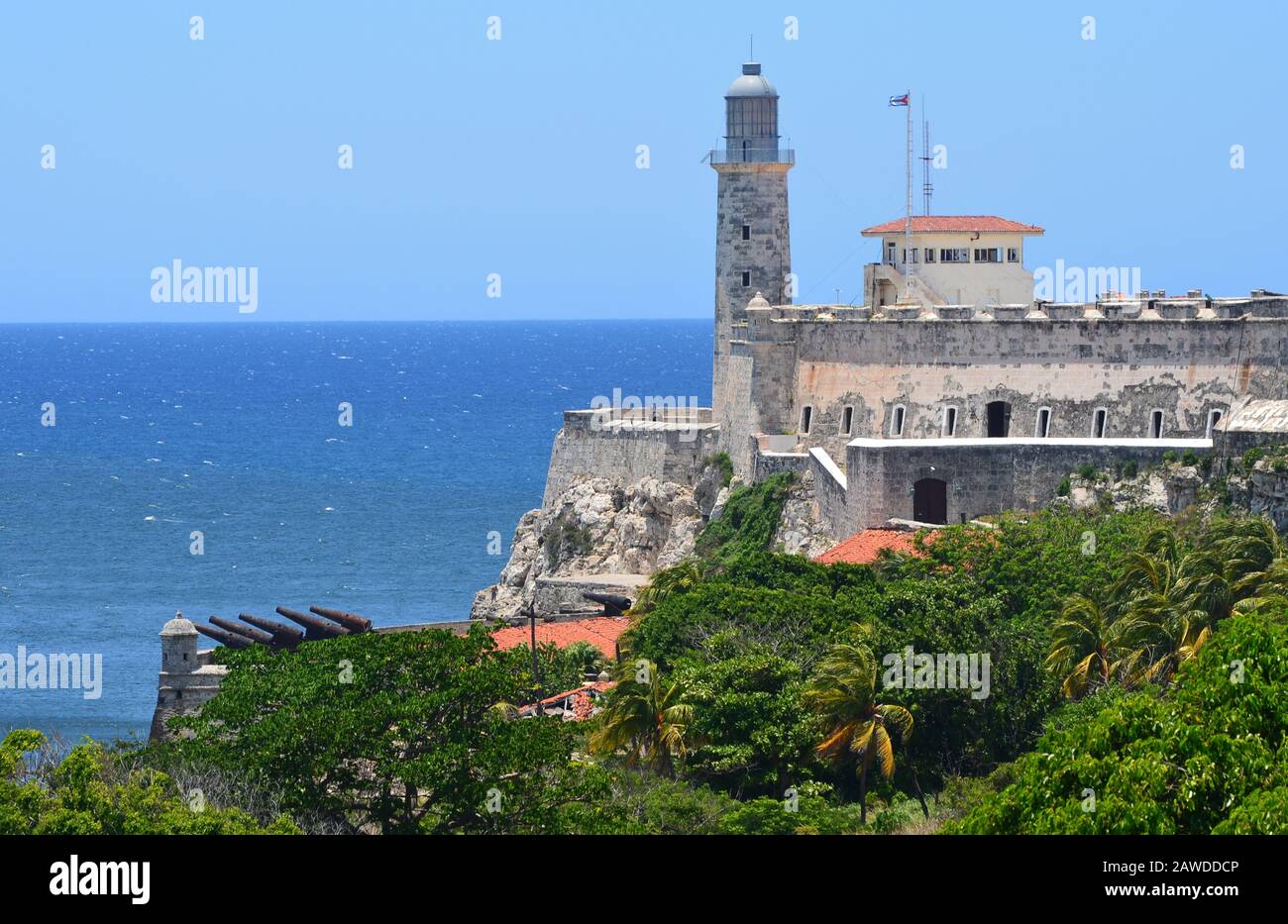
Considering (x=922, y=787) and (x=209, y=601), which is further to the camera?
(x=209, y=601)

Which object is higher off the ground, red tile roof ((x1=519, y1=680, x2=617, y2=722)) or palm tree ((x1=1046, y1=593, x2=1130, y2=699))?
palm tree ((x1=1046, y1=593, x2=1130, y2=699))

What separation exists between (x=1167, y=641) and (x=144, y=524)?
6576 cm

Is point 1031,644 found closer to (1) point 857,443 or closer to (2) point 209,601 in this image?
(1) point 857,443

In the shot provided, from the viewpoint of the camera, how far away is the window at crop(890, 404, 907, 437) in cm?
4866

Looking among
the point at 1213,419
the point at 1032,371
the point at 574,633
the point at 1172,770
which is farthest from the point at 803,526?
the point at 1172,770

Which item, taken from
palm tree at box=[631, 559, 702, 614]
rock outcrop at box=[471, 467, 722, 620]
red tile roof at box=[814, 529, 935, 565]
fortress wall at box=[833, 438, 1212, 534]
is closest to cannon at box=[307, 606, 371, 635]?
palm tree at box=[631, 559, 702, 614]

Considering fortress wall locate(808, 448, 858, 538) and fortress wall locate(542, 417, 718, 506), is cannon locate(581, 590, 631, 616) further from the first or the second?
fortress wall locate(542, 417, 718, 506)

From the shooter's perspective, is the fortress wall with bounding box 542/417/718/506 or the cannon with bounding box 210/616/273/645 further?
the fortress wall with bounding box 542/417/718/506

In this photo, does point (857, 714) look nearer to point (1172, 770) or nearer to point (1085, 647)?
point (1085, 647)

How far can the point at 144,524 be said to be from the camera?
89.4 m

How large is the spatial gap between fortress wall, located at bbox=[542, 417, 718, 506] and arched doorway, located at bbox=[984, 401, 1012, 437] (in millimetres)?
9688

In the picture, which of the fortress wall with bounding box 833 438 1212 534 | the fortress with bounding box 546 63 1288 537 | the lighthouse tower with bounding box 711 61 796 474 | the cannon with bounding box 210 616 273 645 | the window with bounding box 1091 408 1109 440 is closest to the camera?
the fortress wall with bounding box 833 438 1212 534

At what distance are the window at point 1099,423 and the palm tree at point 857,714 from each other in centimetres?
1640
